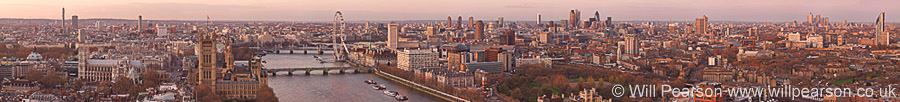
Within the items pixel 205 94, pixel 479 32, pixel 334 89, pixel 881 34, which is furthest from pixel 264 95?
pixel 479 32

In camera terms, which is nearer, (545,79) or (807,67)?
(545,79)

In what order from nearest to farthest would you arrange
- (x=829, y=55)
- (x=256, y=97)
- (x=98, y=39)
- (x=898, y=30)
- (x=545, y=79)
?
(x=256, y=97)
(x=545, y=79)
(x=829, y=55)
(x=98, y=39)
(x=898, y=30)

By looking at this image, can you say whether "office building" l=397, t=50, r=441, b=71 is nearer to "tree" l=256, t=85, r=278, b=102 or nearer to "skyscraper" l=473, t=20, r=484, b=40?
"tree" l=256, t=85, r=278, b=102

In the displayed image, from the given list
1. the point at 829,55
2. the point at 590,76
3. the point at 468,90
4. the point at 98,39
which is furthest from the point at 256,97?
the point at 98,39

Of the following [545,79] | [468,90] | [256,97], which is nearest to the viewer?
[256,97]

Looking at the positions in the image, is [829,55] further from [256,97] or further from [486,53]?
Answer: [256,97]

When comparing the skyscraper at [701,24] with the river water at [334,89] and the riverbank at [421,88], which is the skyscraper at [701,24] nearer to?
the river water at [334,89]

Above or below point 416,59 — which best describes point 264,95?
below

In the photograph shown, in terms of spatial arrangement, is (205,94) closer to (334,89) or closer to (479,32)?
(334,89)
